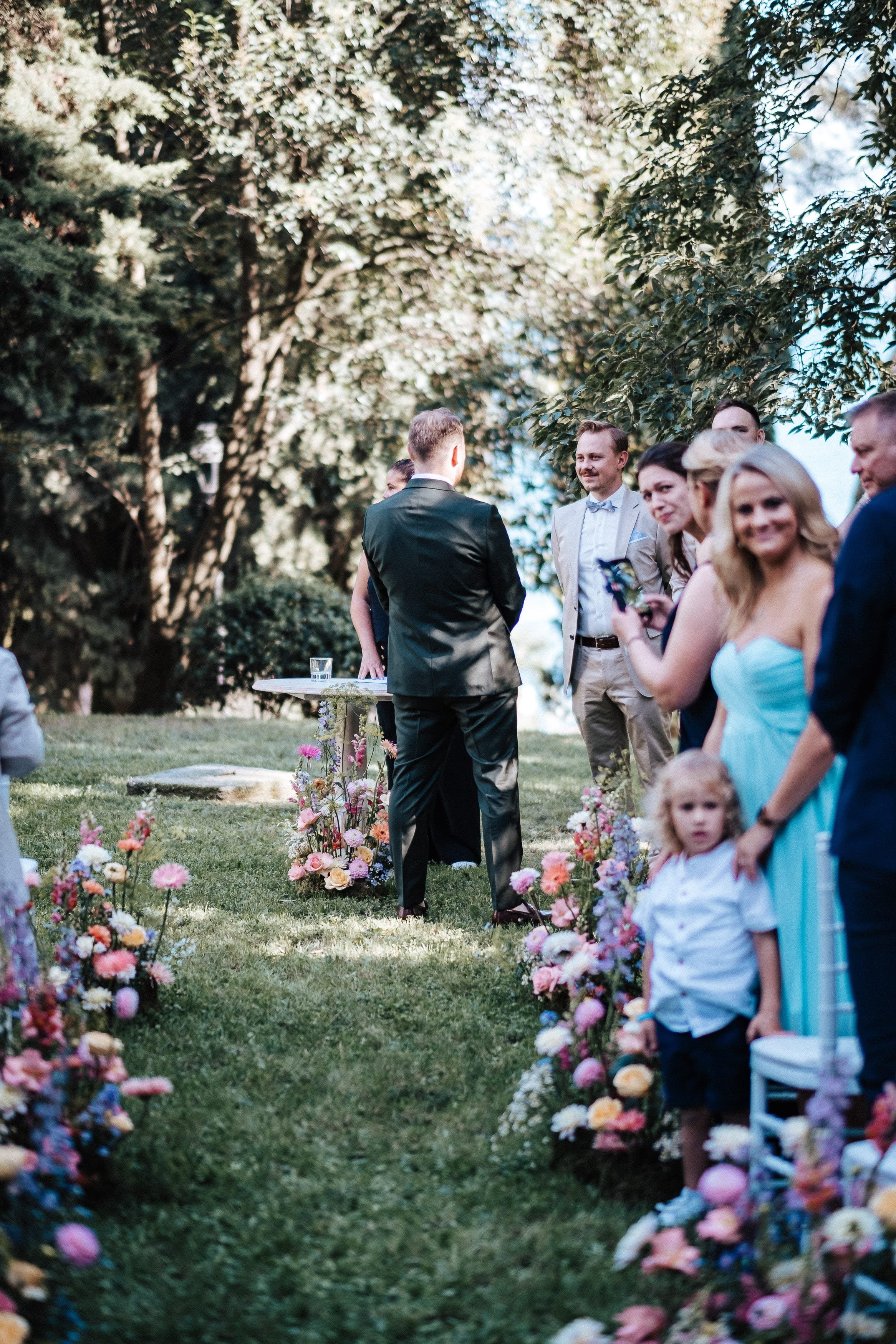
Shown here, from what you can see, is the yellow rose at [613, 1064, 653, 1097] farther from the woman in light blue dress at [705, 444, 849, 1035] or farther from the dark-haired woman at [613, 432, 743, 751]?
the dark-haired woman at [613, 432, 743, 751]

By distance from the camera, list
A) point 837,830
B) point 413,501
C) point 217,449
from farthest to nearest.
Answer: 1. point 217,449
2. point 413,501
3. point 837,830

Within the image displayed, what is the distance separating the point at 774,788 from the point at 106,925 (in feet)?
7.50

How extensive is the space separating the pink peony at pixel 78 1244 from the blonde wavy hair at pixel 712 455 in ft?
6.76

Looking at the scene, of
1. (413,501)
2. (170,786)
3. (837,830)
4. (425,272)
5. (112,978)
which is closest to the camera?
(837,830)

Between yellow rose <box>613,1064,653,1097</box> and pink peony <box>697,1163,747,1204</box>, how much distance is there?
0.54 m

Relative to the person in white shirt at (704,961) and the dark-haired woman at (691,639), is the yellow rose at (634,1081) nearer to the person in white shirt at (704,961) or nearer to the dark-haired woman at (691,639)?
the person in white shirt at (704,961)

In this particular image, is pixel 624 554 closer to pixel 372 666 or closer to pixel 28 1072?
pixel 372 666

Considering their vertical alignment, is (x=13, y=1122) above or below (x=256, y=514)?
below

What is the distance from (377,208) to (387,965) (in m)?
9.59

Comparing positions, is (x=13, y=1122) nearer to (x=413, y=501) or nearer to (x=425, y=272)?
(x=413, y=501)

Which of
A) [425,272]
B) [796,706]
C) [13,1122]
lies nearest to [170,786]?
[13,1122]

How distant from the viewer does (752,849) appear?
2621 mm

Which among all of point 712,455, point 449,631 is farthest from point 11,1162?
point 449,631

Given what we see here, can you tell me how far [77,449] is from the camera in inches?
551
